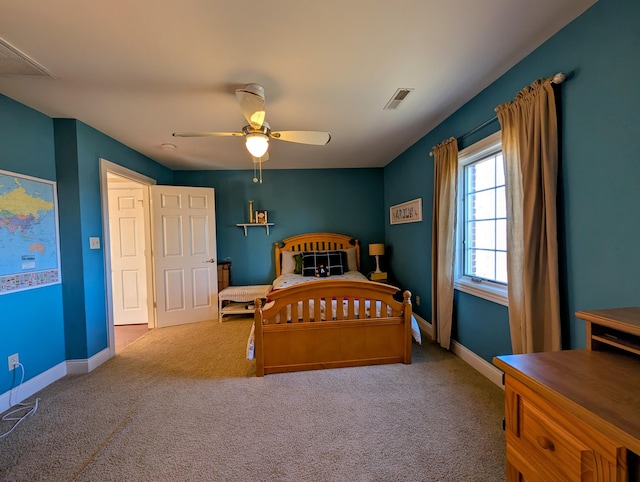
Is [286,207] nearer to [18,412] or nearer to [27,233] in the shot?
[27,233]

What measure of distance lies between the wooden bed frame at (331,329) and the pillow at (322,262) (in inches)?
55.9

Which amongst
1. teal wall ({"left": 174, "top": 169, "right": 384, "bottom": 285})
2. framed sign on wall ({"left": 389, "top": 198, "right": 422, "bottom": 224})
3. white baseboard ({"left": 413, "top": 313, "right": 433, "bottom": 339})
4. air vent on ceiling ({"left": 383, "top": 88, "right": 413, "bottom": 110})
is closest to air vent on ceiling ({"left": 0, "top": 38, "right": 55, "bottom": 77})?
air vent on ceiling ({"left": 383, "top": 88, "right": 413, "bottom": 110})

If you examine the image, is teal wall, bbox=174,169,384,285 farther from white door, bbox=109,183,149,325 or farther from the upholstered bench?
white door, bbox=109,183,149,325

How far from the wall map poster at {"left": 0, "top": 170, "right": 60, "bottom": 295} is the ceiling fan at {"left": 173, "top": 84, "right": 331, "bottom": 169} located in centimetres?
133

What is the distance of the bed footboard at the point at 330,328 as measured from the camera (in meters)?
2.41

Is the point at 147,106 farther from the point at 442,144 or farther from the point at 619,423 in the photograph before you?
the point at 619,423

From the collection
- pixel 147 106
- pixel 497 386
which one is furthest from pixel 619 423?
pixel 147 106

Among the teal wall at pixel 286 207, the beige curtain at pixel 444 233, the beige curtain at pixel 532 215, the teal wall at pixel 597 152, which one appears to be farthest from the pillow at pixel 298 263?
the teal wall at pixel 597 152

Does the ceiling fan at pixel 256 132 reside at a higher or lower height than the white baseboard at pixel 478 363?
higher

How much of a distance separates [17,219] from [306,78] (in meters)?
2.56

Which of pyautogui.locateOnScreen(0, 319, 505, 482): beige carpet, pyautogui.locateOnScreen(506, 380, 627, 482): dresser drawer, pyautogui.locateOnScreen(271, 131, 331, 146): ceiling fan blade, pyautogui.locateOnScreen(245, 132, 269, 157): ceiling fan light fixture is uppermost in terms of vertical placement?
pyautogui.locateOnScreen(271, 131, 331, 146): ceiling fan blade

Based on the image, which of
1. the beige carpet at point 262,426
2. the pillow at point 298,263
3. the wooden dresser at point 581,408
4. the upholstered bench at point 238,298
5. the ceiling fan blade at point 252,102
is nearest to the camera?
the wooden dresser at point 581,408

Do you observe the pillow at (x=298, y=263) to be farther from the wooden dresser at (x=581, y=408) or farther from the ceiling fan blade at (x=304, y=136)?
the wooden dresser at (x=581, y=408)

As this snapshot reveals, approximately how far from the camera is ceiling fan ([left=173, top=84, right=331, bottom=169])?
6.06 feet
